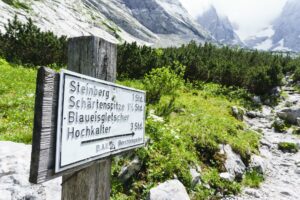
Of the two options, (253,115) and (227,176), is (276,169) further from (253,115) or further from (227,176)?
(253,115)

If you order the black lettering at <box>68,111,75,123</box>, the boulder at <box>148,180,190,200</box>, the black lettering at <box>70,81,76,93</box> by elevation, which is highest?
the black lettering at <box>70,81,76,93</box>

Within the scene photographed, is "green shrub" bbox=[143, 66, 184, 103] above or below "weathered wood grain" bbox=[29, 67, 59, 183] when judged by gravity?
above

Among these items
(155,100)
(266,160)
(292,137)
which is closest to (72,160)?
(266,160)

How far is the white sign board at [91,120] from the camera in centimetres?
213

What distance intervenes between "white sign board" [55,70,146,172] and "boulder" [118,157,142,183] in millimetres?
3687

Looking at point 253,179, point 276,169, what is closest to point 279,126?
point 276,169

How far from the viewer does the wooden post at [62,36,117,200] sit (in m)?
2.59

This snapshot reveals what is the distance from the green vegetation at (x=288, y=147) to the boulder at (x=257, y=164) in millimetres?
3348

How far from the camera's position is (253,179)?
953 cm

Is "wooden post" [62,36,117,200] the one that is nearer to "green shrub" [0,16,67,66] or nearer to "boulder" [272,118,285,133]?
"boulder" [272,118,285,133]

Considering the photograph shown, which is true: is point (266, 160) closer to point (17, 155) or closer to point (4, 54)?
point (17, 155)

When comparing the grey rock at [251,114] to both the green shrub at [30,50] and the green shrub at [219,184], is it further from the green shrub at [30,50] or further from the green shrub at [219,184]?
the green shrub at [30,50]

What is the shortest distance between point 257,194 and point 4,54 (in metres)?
20.9

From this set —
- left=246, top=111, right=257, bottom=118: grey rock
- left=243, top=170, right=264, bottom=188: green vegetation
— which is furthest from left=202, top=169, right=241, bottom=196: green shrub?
left=246, top=111, right=257, bottom=118: grey rock
